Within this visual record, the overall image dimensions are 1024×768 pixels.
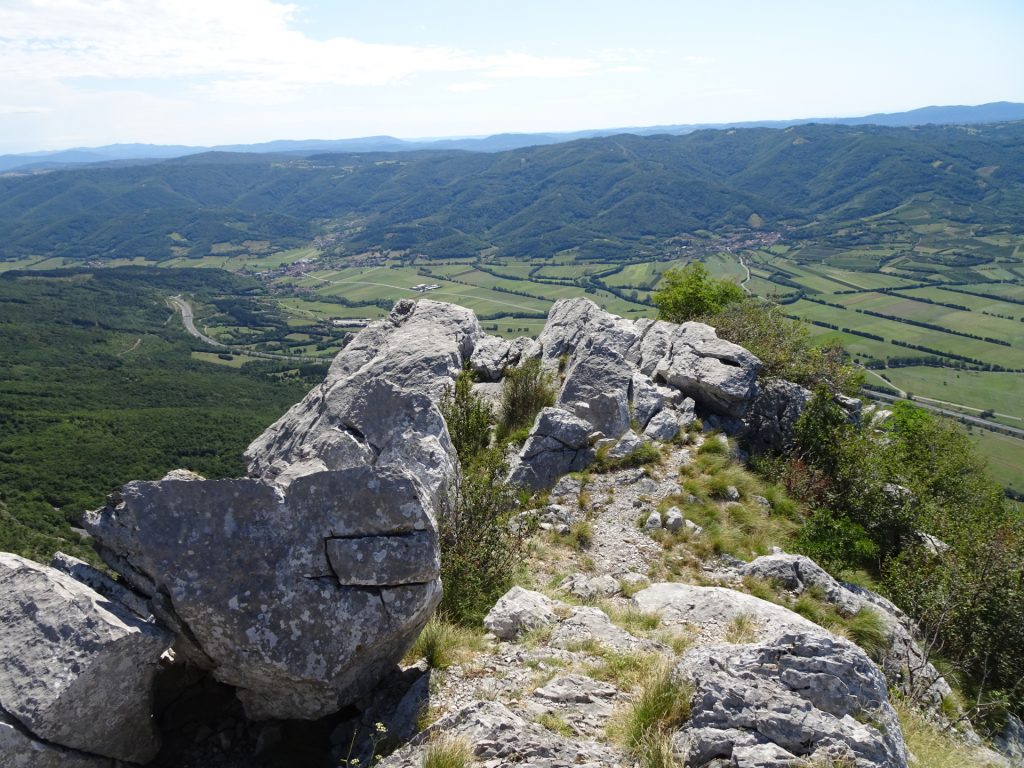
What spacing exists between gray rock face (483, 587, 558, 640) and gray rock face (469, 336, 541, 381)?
527 inches

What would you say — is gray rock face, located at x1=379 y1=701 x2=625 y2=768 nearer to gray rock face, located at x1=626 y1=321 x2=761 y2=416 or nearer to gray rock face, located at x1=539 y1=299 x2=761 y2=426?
gray rock face, located at x1=539 y1=299 x2=761 y2=426

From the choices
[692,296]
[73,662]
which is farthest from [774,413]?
[73,662]

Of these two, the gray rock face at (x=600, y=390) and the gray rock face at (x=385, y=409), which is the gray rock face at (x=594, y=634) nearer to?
the gray rock face at (x=385, y=409)

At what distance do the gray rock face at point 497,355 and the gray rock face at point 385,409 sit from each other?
1.62 feet

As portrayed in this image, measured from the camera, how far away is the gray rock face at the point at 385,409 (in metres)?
12.4

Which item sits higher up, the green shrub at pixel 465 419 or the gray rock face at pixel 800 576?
the green shrub at pixel 465 419

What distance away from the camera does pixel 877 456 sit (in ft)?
56.4

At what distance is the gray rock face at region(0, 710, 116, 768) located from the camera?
18.7ft

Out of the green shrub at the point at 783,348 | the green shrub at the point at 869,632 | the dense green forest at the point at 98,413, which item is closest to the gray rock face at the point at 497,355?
the green shrub at the point at 783,348

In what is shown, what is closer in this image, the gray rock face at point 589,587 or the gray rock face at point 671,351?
the gray rock face at point 589,587

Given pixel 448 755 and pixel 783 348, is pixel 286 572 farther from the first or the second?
pixel 783 348

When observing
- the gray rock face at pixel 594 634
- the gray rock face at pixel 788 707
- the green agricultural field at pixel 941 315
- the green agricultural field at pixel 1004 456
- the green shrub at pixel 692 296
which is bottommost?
the green agricultural field at pixel 1004 456

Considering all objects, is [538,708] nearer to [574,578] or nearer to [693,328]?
A: [574,578]

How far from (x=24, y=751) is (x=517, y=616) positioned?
6.24m
